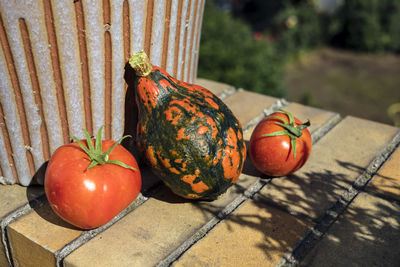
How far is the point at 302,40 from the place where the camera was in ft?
24.2

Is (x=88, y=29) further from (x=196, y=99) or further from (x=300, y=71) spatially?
(x=300, y=71)

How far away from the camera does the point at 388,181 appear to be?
193cm

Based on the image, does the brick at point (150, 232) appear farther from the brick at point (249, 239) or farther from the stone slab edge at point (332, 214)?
the stone slab edge at point (332, 214)

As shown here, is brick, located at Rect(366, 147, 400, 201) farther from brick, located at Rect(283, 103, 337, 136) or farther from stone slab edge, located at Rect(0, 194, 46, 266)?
stone slab edge, located at Rect(0, 194, 46, 266)

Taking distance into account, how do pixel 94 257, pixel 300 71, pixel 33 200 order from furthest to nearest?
1. pixel 300 71
2. pixel 33 200
3. pixel 94 257

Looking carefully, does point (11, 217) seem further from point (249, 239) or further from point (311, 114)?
point (311, 114)

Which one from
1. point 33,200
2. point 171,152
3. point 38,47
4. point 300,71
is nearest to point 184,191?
point 171,152

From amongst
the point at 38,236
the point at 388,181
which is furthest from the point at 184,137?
the point at 388,181

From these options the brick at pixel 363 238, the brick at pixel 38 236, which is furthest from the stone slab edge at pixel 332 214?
the brick at pixel 38 236

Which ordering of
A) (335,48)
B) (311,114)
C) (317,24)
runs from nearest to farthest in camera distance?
(311,114)
(317,24)
(335,48)

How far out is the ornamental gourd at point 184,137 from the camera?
5.11 feet

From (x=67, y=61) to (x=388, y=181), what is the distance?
143 cm

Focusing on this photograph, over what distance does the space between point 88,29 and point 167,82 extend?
337mm

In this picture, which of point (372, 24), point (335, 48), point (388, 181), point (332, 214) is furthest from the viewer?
point (335, 48)
